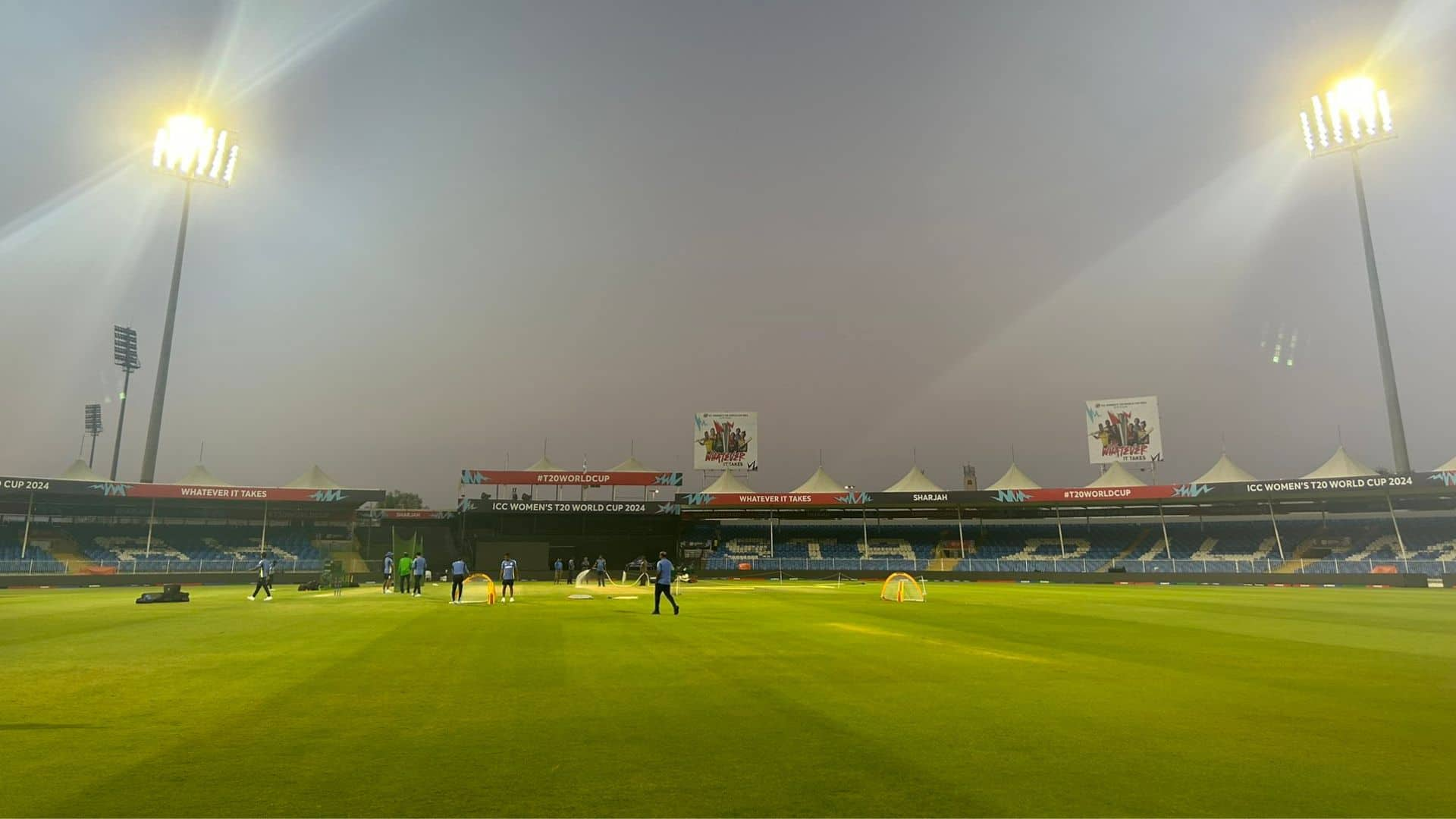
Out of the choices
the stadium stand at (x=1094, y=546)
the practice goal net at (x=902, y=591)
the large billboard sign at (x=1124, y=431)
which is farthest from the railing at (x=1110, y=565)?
the practice goal net at (x=902, y=591)

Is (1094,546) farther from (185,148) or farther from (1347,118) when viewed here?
(185,148)

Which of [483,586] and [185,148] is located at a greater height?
[185,148]

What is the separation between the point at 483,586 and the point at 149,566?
2076cm

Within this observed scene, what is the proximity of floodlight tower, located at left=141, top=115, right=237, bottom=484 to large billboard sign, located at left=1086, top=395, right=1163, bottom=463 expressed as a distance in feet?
234

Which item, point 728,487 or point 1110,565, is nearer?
point 1110,565

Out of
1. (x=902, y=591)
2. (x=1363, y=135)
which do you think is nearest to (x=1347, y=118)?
(x=1363, y=135)

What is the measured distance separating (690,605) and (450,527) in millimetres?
44113

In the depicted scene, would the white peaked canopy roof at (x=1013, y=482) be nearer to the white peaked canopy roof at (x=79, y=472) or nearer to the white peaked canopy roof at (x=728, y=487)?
the white peaked canopy roof at (x=728, y=487)

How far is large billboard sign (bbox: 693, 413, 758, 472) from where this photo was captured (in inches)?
2704

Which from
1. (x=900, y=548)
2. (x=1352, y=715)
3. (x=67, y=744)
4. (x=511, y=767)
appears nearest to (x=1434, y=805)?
(x=1352, y=715)

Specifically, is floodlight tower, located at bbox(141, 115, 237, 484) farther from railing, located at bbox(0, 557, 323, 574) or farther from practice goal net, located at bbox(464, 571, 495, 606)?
A: practice goal net, located at bbox(464, 571, 495, 606)

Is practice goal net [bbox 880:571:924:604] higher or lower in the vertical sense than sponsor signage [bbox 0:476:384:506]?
lower

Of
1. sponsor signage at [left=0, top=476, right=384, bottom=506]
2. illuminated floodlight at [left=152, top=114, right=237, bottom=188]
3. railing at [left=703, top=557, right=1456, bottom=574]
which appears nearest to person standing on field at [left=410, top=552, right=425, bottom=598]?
sponsor signage at [left=0, top=476, right=384, bottom=506]

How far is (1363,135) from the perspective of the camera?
50406 mm
